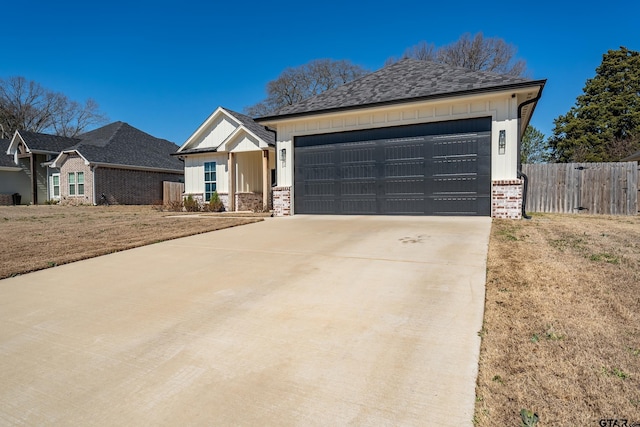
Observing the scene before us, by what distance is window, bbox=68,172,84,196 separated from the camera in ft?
76.1

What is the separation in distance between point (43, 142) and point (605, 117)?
4129 cm

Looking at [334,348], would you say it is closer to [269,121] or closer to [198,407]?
[198,407]

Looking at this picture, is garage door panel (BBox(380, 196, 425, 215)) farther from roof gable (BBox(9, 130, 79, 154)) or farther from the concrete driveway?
roof gable (BBox(9, 130, 79, 154))

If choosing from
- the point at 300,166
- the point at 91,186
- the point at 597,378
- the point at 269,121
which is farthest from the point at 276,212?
the point at 91,186

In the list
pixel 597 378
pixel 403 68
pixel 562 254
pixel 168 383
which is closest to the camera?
pixel 597 378

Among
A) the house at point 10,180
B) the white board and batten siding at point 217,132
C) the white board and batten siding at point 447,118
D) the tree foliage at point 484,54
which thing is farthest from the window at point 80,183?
the tree foliage at point 484,54

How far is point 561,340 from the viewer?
2.60 m

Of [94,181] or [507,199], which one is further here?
[94,181]

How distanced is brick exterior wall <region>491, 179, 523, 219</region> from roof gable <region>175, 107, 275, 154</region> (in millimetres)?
10357

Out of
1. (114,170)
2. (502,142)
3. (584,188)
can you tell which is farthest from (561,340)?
(114,170)

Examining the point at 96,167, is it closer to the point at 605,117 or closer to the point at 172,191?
the point at 172,191

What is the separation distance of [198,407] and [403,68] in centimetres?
1291

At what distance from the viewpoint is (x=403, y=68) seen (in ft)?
41.7

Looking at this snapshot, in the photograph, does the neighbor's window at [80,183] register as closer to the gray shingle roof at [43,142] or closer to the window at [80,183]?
the window at [80,183]
